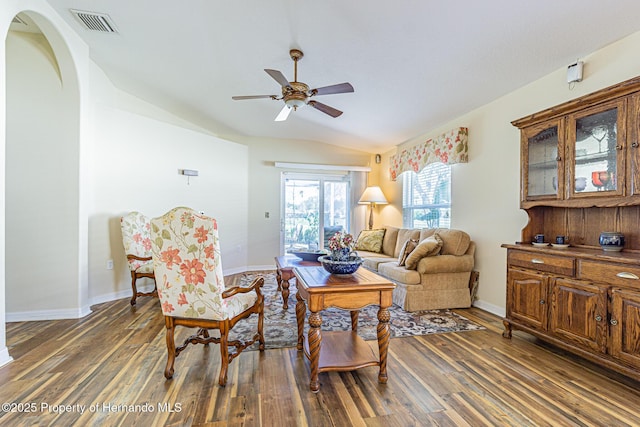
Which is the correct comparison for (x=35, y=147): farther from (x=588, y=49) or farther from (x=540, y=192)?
(x=588, y=49)

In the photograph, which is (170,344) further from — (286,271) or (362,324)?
(362,324)

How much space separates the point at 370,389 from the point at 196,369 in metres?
1.27

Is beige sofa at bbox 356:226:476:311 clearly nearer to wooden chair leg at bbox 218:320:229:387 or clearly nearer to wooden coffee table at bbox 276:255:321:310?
wooden coffee table at bbox 276:255:321:310

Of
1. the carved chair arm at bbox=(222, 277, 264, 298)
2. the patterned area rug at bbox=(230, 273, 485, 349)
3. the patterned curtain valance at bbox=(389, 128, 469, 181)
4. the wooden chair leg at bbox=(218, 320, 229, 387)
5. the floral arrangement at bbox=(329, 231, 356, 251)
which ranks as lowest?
the patterned area rug at bbox=(230, 273, 485, 349)

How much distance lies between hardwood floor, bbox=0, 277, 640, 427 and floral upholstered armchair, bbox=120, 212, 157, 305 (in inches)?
41.0

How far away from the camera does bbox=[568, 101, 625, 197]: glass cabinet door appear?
2.04m

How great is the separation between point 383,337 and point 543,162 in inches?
84.1

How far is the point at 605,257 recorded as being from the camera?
1971 millimetres

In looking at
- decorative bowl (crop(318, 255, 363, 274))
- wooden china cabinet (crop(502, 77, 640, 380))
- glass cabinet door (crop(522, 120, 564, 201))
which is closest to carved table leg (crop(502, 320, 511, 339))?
wooden china cabinet (crop(502, 77, 640, 380))

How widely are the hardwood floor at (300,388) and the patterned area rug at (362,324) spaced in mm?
226

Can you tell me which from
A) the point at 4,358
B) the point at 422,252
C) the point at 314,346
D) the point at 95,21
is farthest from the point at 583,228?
the point at 95,21

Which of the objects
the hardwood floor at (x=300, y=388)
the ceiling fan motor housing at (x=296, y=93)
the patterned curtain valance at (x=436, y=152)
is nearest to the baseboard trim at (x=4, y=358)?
the hardwood floor at (x=300, y=388)

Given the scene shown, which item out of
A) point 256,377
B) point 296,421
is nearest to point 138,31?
point 256,377

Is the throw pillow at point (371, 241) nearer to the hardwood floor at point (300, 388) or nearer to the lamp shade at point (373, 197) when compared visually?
the lamp shade at point (373, 197)
